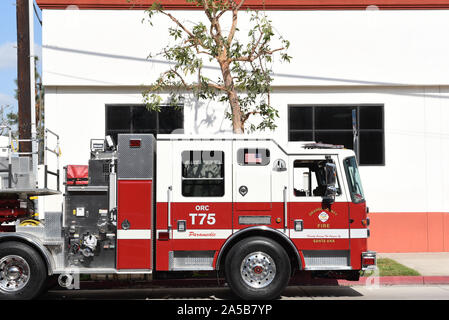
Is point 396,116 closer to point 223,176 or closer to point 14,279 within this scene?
point 223,176

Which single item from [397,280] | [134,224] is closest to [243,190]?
[134,224]

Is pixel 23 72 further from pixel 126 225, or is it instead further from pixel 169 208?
pixel 169 208

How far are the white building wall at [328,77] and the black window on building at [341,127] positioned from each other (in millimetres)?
179

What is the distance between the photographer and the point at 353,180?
9797 millimetres

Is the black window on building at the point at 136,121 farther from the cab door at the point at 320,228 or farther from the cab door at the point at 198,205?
the cab door at the point at 320,228

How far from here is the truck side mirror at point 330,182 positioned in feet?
31.1

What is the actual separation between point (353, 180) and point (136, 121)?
751cm

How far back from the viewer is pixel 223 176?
31.4ft

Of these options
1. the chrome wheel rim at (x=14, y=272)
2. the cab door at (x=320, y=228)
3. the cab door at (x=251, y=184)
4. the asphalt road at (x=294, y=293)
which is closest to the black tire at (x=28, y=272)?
the chrome wheel rim at (x=14, y=272)

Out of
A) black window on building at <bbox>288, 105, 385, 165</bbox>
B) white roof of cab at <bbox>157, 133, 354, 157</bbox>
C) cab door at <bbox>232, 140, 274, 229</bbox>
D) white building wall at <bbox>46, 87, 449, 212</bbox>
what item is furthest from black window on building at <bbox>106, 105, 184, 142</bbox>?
cab door at <bbox>232, 140, 274, 229</bbox>

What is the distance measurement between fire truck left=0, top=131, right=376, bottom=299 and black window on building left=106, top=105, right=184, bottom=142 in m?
6.08

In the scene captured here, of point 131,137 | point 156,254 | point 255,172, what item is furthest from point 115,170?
point 255,172

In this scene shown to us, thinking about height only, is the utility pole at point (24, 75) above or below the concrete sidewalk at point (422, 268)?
above

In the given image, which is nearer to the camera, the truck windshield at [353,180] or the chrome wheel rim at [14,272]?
the chrome wheel rim at [14,272]
